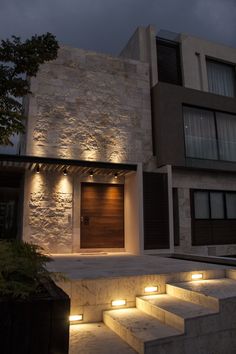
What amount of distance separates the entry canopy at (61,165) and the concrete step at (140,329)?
5.72 meters

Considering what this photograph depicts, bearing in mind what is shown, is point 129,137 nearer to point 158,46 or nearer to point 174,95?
point 174,95

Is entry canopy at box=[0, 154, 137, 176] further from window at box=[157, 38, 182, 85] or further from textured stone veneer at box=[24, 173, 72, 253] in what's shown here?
window at box=[157, 38, 182, 85]

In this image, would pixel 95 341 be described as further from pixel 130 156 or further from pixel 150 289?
pixel 130 156

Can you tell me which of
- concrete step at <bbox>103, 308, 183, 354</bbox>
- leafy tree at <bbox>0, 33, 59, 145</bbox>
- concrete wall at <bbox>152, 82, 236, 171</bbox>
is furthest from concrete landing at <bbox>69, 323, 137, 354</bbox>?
concrete wall at <bbox>152, 82, 236, 171</bbox>

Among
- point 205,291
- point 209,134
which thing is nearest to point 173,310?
point 205,291

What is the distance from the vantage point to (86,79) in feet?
38.1

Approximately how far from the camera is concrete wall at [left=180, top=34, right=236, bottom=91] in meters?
13.6

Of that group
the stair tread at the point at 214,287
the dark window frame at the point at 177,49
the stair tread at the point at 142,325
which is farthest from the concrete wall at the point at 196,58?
the stair tread at the point at 142,325

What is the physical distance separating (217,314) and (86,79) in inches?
390

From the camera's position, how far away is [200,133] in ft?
42.0

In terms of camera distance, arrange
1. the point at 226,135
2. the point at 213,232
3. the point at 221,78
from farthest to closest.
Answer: the point at 221,78 < the point at 226,135 < the point at 213,232

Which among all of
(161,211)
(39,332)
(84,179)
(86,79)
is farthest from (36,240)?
(39,332)

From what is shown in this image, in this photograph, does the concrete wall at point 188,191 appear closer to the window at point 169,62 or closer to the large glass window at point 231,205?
the large glass window at point 231,205

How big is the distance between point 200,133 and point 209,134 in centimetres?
50
